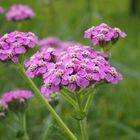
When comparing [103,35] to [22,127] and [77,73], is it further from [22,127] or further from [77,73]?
[22,127]

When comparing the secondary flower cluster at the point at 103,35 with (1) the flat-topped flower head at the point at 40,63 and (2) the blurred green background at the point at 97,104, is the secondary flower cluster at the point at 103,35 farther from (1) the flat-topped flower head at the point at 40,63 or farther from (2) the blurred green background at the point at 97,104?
(2) the blurred green background at the point at 97,104

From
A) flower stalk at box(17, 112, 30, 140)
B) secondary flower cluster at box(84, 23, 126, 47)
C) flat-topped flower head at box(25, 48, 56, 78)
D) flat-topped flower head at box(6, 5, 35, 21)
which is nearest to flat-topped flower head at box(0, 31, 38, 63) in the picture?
flat-topped flower head at box(25, 48, 56, 78)

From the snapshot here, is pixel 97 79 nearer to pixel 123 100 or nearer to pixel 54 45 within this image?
pixel 54 45

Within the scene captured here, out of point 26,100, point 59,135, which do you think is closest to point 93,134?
point 26,100

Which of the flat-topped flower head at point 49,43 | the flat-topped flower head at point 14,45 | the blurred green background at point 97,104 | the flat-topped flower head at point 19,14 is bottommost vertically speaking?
the blurred green background at point 97,104

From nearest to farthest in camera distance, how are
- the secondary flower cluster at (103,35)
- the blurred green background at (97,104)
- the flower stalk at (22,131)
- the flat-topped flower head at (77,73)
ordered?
the flat-topped flower head at (77,73), the secondary flower cluster at (103,35), the flower stalk at (22,131), the blurred green background at (97,104)

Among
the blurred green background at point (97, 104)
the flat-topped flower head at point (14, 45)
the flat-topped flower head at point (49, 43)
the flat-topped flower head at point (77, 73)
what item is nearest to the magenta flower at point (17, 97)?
the blurred green background at point (97, 104)

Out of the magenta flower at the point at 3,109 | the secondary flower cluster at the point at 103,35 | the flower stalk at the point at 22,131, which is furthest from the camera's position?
the magenta flower at the point at 3,109
